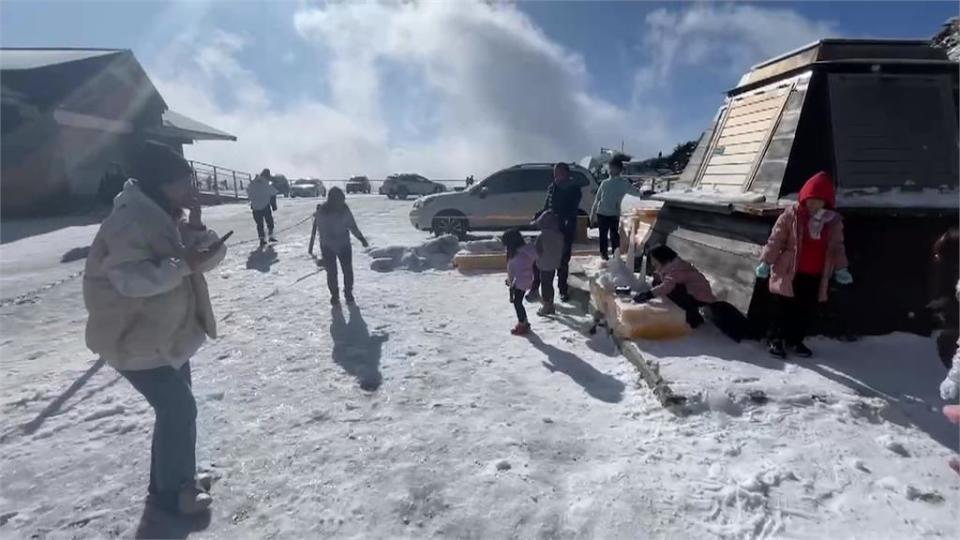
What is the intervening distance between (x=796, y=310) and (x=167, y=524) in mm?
4881

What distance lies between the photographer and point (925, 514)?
8.77ft

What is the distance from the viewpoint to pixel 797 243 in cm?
434

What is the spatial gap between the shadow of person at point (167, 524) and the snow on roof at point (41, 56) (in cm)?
2679

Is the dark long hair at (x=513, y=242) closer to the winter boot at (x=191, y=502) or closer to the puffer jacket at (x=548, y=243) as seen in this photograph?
the puffer jacket at (x=548, y=243)

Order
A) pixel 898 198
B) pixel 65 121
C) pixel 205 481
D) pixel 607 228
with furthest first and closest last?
pixel 65 121 → pixel 607 228 → pixel 898 198 → pixel 205 481

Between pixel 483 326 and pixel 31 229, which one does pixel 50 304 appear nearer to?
pixel 483 326

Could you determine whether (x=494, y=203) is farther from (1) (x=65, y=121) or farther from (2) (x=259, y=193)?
(1) (x=65, y=121)

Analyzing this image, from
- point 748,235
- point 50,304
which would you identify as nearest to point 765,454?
point 748,235

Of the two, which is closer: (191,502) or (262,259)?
(191,502)

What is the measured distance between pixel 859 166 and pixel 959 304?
1.49 metres

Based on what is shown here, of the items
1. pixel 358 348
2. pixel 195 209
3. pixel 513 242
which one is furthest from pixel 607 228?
pixel 195 209

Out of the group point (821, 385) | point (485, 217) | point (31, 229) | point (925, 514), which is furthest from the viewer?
point (31, 229)

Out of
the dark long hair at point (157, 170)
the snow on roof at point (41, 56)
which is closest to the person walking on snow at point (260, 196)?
the dark long hair at point (157, 170)

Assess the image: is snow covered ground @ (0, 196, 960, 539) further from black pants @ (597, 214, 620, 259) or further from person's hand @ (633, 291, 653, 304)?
black pants @ (597, 214, 620, 259)
